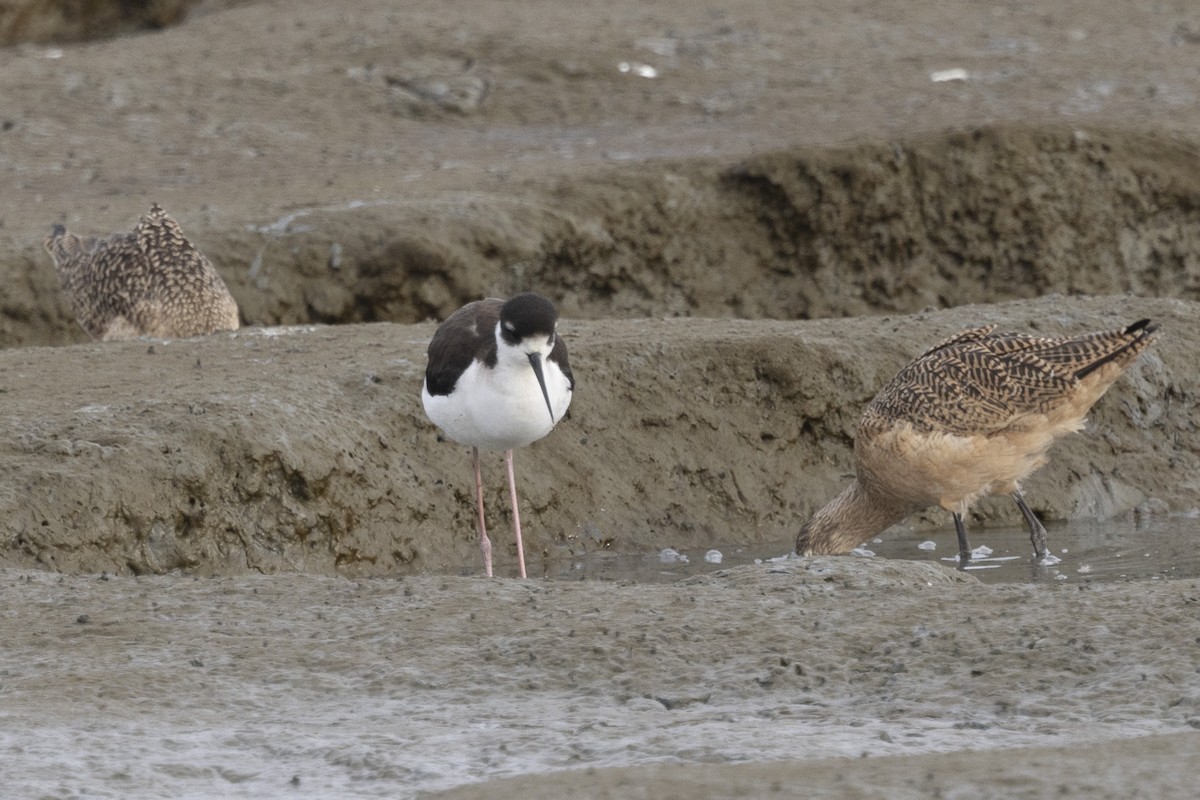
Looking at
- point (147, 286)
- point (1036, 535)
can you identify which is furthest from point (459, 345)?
point (147, 286)

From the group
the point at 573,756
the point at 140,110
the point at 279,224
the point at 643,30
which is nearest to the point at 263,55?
the point at 140,110

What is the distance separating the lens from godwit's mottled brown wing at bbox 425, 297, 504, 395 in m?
7.84

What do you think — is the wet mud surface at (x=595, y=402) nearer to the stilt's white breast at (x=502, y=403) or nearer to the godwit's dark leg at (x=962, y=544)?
the godwit's dark leg at (x=962, y=544)

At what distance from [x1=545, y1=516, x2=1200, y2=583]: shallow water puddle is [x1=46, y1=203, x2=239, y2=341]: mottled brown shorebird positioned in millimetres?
3171

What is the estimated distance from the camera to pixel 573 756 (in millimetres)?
4895

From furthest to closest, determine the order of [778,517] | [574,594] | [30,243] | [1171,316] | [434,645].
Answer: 1. [30,243]
2. [1171,316]
3. [778,517]
4. [574,594]
5. [434,645]

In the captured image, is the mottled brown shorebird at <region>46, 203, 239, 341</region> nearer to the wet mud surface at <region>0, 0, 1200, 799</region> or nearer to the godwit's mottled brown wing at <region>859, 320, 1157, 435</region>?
the wet mud surface at <region>0, 0, 1200, 799</region>

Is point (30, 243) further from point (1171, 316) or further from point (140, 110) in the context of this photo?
point (1171, 316)

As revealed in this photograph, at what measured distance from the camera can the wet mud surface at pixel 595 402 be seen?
513 cm

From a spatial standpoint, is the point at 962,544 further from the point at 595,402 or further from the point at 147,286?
the point at 147,286

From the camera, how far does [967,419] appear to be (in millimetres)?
8672

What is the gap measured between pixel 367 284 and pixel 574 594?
6.14 m

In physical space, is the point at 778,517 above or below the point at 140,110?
below

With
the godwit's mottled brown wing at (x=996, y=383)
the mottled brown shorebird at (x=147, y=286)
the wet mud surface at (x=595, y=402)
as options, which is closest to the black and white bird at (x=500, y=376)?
the wet mud surface at (x=595, y=402)
